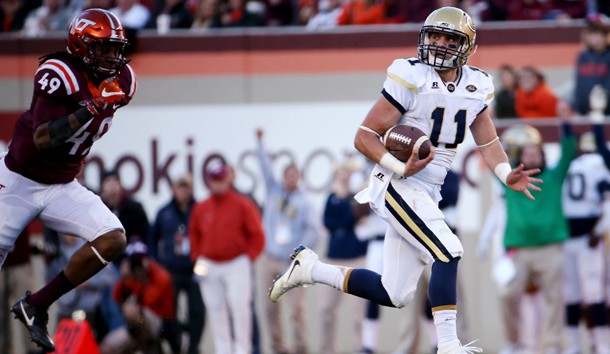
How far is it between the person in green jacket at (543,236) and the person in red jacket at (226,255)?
220 cm

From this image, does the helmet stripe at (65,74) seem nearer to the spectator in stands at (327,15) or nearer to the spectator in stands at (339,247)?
the spectator in stands at (339,247)

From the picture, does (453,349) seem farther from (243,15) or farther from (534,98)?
(243,15)

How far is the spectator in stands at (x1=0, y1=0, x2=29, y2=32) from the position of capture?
13.8 metres

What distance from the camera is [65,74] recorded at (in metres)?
6.72

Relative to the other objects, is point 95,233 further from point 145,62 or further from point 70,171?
point 145,62

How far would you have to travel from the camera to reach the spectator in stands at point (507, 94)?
461 inches

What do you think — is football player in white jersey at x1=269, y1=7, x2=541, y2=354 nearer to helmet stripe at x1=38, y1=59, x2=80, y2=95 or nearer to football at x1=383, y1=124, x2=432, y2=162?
football at x1=383, y1=124, x2=432, y2=162

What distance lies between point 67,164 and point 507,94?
578cm

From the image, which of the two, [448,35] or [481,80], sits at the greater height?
[448,35]

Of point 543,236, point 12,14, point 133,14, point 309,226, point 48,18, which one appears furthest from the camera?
point 12,14

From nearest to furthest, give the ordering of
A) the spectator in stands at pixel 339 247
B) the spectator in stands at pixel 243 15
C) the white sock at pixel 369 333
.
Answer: the white sock at pixel 369 333
the spectator in stands at pixel 339 247
the spectator in stands at pixel 243 15

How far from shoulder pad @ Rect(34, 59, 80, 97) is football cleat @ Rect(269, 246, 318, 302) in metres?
1.61

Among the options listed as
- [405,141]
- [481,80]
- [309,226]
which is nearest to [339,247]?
[309,226]

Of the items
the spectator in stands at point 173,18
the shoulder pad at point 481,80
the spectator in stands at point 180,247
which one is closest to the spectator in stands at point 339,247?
the spectator in stands at point 180,247
